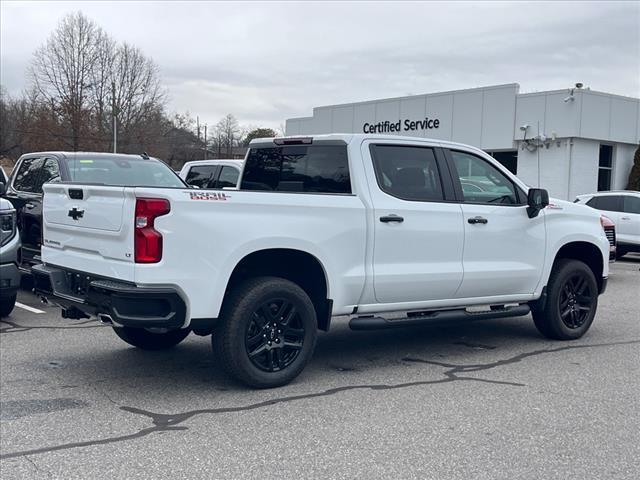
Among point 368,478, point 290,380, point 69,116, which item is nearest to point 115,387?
point 290,380

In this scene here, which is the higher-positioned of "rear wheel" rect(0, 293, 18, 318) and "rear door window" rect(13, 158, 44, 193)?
"rear door window" rect(13, 158, 44, 193)

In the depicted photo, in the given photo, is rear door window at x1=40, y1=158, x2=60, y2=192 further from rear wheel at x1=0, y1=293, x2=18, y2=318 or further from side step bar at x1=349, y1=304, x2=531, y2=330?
side step bar at x1=349, y1=304, x2=531, y2=330

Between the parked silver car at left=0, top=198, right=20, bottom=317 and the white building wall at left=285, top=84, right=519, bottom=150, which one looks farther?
the white building wall at left=285, top=84, right=519, bottom=150

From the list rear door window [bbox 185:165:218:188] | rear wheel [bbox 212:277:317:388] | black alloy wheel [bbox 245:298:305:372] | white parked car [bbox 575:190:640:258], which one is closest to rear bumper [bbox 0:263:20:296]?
rear wheel [bbox 212:277:317:388]

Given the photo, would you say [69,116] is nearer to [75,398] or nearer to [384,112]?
[384,112]

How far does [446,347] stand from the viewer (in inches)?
311

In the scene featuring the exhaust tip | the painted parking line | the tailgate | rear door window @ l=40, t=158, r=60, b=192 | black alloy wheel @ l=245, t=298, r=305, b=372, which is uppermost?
rear door window @ l=40, t=158, r=60, b=192

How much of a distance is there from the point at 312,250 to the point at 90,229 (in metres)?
1.72

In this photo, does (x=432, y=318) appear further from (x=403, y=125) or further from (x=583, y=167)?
(x=403, y=125)

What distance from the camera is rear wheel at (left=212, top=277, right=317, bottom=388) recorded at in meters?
5.88

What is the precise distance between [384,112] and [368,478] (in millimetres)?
31050

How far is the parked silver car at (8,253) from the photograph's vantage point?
8.22m

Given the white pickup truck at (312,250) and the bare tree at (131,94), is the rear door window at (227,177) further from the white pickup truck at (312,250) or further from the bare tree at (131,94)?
the bare tree at (131,94)

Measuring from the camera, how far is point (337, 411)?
18.5ft
